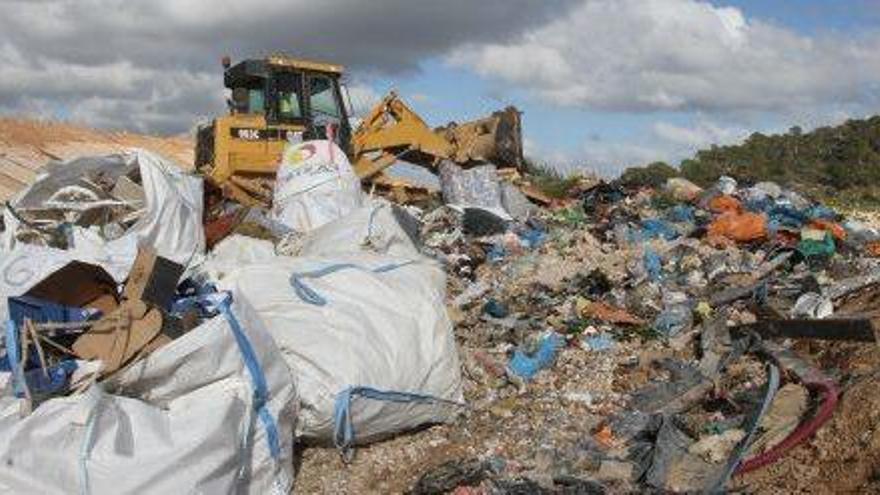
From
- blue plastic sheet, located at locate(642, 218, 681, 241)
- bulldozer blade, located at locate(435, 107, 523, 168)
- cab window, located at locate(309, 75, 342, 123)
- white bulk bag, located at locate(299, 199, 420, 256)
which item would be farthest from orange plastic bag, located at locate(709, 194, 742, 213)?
cab window, located at locate(309, 75, 342, 123)

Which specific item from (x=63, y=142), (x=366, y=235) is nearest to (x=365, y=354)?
(x=366, y=235)

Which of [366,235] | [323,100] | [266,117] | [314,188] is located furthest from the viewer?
[323,100]

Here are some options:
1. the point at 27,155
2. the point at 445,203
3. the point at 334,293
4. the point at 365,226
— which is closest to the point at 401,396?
the point at 334,293

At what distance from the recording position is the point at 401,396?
4398 mm

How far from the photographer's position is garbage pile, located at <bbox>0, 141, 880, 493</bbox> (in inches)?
144

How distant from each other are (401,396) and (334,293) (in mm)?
589

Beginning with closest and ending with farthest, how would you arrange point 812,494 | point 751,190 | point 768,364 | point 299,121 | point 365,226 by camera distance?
1. point 812,494
2. point 768,364
3. point 365,226
4. point 751,190
5. point 299,121

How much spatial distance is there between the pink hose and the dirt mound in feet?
56.3

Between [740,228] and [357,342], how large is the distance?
4378 millimetres

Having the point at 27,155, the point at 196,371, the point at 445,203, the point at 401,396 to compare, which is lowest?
the point at 27,155

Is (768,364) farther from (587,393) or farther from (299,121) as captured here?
(299,121)

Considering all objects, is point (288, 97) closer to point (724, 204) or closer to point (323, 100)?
point (323, 100)

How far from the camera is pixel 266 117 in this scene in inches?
428

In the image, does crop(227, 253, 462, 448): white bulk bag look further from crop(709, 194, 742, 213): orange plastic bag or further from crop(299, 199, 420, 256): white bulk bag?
crop(709, 194, 742, 213): orange plastic bag
